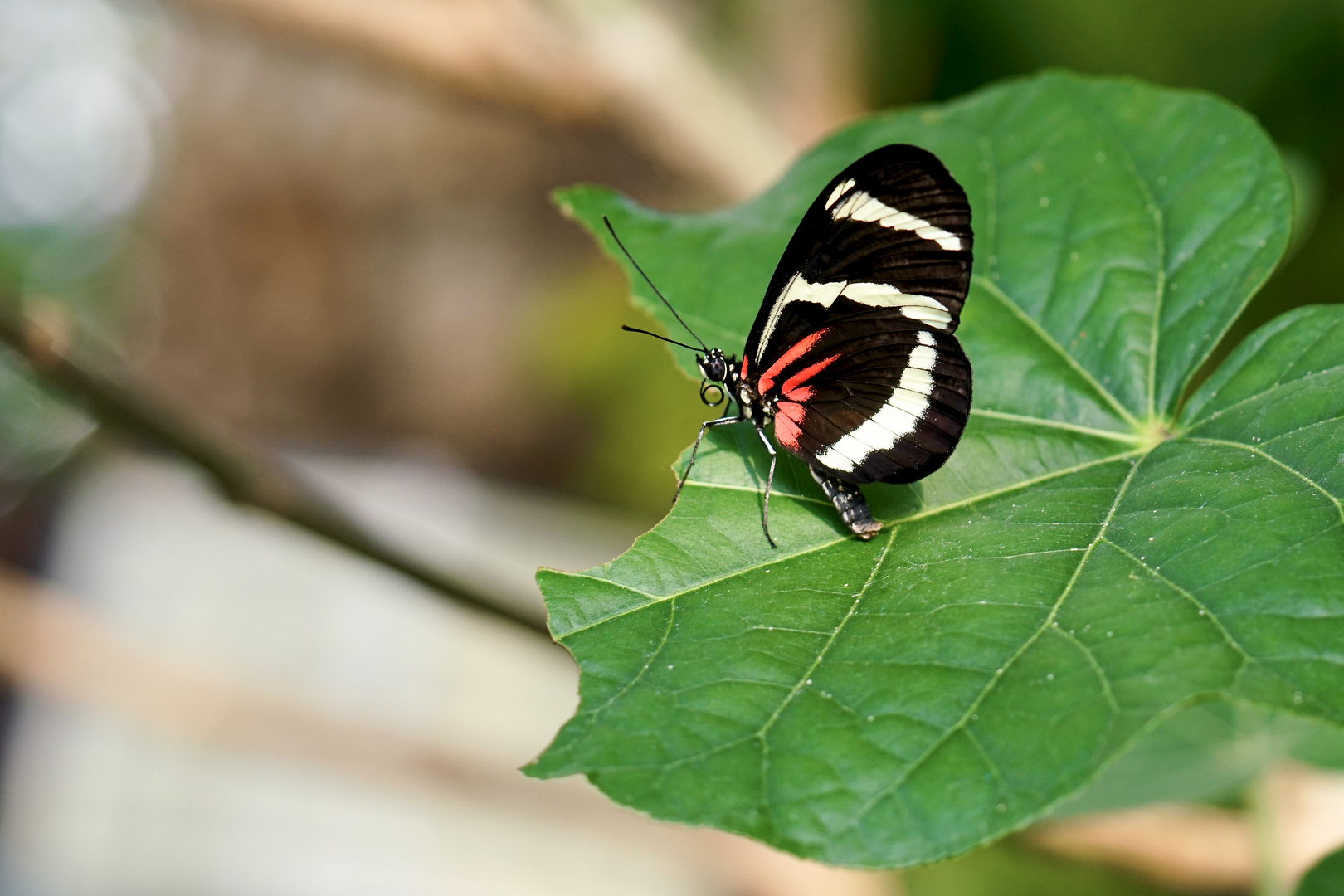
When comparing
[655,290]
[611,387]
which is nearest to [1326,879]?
[655,290]

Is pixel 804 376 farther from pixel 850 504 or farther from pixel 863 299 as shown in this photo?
pixel 850 504

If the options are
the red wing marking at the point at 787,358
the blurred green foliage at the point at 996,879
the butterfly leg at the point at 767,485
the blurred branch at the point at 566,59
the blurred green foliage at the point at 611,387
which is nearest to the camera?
the butterfly leg at the point at 767,485

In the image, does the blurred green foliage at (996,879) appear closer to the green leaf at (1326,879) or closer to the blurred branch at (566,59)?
the green leaf at (1326,879)

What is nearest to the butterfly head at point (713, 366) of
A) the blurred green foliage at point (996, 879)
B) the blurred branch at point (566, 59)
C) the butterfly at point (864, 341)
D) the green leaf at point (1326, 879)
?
the butterfly at point (864, 341)

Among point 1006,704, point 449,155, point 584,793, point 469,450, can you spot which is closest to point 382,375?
point 469,450

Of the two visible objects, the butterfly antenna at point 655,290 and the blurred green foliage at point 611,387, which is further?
the blurred green foliage at point 611,387

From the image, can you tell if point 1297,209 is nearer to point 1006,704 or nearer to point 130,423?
point 1006,704
